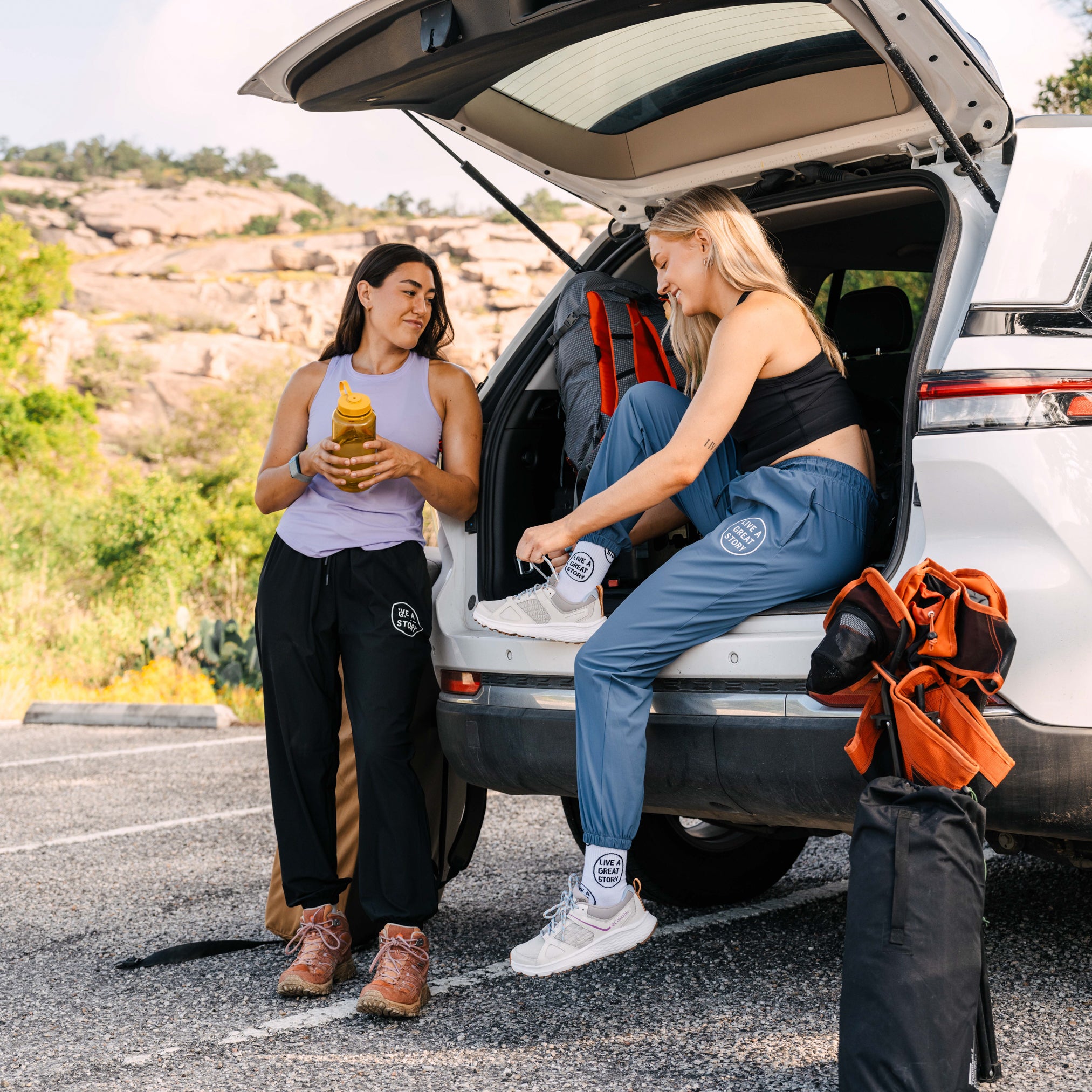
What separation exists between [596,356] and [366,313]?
65cm

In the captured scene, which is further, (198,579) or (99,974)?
(198,579)

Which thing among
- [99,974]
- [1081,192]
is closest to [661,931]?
[99,974]

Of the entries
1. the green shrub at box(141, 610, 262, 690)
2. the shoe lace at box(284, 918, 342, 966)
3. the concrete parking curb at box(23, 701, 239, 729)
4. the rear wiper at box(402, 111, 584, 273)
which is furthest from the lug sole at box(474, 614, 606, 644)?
the green shrub at box(141, 610, 262, 690)

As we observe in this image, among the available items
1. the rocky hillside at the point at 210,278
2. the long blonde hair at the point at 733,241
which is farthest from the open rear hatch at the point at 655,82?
the rocky hillside at the point at 210,278

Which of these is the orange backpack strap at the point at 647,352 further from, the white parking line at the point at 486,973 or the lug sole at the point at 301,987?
the lug sole at the point at 301,987

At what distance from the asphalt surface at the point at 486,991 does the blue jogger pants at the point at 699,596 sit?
47cm

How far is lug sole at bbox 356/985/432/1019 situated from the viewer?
2.77 m

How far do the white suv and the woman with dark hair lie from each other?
4.8 inches

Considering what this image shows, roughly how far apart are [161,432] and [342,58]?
41.0 metres

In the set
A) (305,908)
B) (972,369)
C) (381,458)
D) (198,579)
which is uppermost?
(972,369)

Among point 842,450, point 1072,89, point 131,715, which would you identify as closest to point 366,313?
point 842,450

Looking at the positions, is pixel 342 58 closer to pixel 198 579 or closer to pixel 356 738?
pixel 356 738

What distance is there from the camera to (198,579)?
21.1 metres

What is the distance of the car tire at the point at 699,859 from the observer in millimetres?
3506
